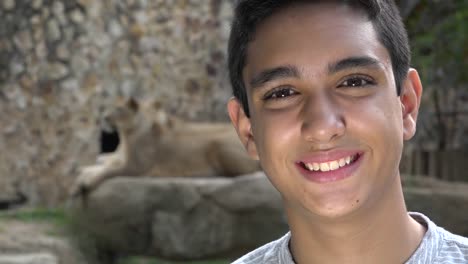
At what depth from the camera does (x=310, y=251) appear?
1.80m

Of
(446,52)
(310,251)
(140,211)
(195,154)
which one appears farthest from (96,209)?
(310,251)

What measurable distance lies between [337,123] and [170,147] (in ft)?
17.5

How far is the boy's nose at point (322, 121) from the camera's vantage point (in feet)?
5.38

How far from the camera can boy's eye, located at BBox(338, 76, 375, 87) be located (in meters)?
1.68

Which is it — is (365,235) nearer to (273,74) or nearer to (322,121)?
(322,121)

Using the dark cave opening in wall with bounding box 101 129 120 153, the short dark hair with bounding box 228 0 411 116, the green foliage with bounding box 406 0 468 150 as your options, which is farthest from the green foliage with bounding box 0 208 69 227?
the short dark hair with bounding box 228 0 411 116

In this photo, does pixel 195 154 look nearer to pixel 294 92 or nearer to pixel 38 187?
pixel 38 187

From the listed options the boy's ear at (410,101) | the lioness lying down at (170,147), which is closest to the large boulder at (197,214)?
the lioness lying down at (170,147)

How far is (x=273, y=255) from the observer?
192 centimetres

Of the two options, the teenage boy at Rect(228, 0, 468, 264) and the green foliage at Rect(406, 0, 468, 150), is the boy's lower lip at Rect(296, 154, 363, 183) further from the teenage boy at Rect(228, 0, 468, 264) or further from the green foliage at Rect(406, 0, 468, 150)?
the green foliage at Rect(406, 0, 468, 150)

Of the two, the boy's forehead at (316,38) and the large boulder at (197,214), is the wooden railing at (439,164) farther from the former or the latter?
the boy's forehead at (316,38)

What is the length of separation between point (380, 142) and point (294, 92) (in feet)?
0.62

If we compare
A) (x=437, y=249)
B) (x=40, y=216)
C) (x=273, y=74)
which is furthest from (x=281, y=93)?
(x=40, y=216)

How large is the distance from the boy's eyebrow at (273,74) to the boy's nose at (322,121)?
71 millimetres
